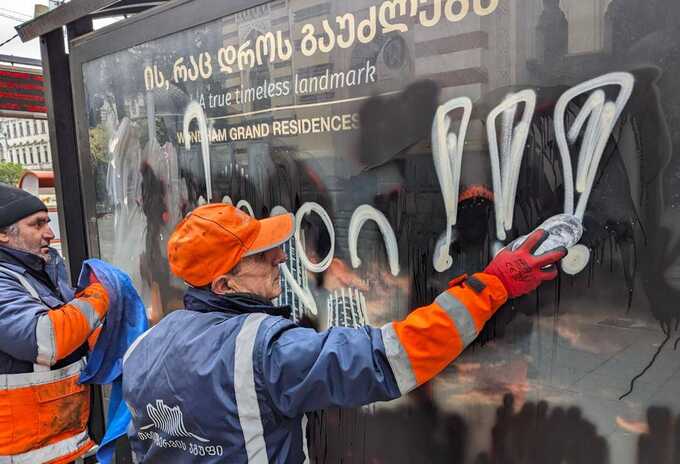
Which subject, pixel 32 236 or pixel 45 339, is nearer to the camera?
pixel 45 339

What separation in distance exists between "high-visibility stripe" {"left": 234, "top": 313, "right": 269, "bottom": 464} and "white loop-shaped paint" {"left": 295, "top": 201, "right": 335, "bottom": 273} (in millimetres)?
666

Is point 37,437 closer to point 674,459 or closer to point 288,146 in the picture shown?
point 288,146

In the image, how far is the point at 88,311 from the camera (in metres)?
2.23

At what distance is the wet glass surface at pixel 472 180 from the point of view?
4.32 ft

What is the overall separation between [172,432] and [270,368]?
1.27ft

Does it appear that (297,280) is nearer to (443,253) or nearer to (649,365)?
(443,253)

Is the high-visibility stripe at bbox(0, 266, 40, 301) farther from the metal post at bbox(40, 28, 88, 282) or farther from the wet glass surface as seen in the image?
the metal post at bbox(40, 28, 88, 282)

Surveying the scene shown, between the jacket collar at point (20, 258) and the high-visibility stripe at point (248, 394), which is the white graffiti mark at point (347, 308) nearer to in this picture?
the high-visibility stripe at point (248, 394)

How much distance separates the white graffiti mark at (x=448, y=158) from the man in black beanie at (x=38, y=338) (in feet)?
4.93

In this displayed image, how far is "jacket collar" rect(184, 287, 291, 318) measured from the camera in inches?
56.6

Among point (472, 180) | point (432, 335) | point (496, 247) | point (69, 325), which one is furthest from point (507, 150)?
point (69, 325)

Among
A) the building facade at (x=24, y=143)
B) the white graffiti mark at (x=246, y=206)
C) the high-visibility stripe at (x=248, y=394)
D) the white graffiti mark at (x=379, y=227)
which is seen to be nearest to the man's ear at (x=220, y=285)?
the high-visibility stripe at (x=248, y=394)

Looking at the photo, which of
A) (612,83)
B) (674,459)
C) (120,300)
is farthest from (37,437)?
(612,83)

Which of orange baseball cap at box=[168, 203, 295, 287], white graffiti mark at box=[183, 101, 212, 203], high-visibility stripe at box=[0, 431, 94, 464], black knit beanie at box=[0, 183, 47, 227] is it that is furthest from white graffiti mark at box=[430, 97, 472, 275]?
high-visibility stripe at box=[0, 431, 94, 464]
